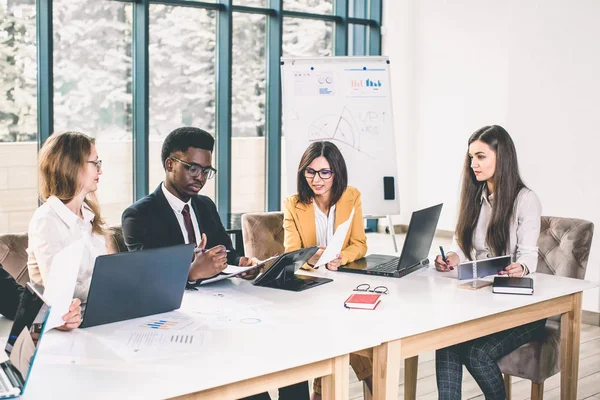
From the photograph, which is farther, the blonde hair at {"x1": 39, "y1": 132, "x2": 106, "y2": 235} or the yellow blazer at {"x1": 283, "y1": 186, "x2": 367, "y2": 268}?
the yellow blazer at {"x1": 283, "y1": 186, "x2": 367, "y2": 268}

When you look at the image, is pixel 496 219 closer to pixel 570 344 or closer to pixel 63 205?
pixel 570 344

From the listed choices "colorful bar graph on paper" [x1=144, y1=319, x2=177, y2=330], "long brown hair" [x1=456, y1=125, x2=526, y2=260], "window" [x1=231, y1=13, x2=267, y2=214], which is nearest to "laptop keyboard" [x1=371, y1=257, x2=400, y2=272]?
"long brown hair" [x1=456, y1=125, x2=526, y2=260]

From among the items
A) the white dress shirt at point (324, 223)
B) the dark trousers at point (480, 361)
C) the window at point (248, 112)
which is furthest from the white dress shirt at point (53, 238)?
the window at point (248, 112)

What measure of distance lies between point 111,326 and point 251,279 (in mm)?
770

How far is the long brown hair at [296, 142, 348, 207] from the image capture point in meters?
3.31

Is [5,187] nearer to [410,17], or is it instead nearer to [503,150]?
[503,150]

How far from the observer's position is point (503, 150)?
3.14m

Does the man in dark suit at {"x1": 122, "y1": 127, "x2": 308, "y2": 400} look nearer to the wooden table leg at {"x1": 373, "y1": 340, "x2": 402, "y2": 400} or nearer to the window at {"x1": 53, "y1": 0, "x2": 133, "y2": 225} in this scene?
the wooden table leg at {"x1": 373, "y1": 340, "x2": 402, "y2": 400}

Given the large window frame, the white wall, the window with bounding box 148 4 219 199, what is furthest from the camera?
the window with bounding box 148 4 219 199

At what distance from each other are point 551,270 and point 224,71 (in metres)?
4.13

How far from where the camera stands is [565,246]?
3242mm

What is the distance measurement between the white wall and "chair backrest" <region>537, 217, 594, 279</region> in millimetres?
1714

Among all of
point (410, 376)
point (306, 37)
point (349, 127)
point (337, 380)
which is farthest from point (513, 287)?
point (306, 37)

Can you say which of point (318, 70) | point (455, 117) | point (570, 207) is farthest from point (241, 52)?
point (570, 207)
